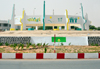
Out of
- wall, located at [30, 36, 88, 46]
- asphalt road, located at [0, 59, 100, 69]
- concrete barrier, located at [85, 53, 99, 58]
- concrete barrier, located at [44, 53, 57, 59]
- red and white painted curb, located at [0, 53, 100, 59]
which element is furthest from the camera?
wall, located at [30, 36, 88, 46]

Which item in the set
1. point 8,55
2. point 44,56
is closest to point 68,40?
point 44,56

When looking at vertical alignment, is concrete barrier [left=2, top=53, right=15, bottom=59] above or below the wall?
below

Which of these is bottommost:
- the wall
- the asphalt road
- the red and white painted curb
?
the asphalt road

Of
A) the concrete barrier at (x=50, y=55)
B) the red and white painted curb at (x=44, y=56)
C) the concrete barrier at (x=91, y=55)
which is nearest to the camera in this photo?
the red and white painted curb at (x=44, y=56)

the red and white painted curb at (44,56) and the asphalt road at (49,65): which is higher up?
the red and white painted curb at (44,56)

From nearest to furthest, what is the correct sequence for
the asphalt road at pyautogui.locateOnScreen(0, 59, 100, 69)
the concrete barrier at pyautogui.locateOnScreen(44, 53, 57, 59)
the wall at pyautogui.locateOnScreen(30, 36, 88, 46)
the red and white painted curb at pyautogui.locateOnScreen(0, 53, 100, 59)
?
the asphalt road at pyautogui.locateOnScreen(0, 59, 100, 69), the red and white painted curb at pyautogui.locateOnScreen(0, 53, 100, 59), the concrete barrier at pyautogui.locateOnScreen(44, 53, 57, 59), the wall at pyautogui.locateOnScreen(30, 36, 88, 46)

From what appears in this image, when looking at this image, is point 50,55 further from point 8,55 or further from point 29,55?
point 8,55

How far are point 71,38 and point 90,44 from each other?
3.37 meters

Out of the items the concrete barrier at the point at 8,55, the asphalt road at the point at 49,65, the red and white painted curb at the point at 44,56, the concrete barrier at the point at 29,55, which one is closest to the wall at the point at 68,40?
the red and white painted curb at the point at 44,56

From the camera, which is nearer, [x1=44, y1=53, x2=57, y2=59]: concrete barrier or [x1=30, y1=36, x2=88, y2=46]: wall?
[x1=44, y1=53, x2=57, y2=59]: concrete barrier

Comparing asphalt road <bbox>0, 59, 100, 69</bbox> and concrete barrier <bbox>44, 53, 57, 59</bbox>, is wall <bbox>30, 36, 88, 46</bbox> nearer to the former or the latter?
concrete barrier <bbox>44, 53, 57, 59</bbox>

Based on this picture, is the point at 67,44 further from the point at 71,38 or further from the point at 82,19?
the point at 82,19

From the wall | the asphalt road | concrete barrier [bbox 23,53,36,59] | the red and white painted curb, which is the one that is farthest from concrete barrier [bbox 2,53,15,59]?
the wall

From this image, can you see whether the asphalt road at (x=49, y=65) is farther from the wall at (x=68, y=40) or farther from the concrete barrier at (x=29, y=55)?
the wall at (x=68, y=40)
